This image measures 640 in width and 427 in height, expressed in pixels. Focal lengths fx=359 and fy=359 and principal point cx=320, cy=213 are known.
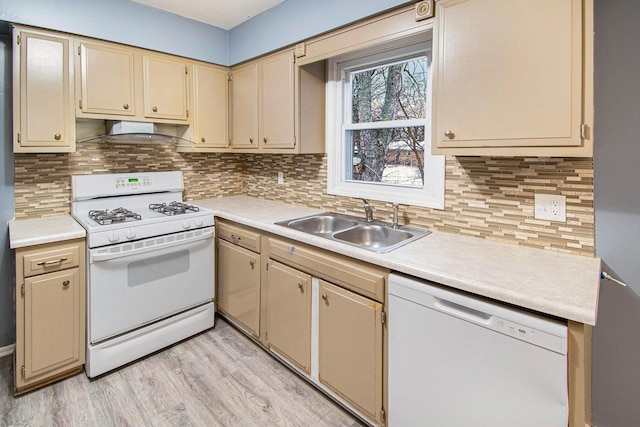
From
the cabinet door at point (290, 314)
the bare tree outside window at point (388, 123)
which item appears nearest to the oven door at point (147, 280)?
the cabinet door at point (290, 314)

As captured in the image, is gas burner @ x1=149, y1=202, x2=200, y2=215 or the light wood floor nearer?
the light wood floor

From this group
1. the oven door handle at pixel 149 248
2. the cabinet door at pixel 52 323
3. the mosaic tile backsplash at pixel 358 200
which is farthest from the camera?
the oven door handle at pixel 149 248

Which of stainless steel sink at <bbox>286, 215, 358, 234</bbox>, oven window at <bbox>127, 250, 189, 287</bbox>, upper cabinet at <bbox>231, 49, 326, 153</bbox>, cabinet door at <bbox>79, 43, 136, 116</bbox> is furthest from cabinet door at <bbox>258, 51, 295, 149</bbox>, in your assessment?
oven window at <bbox>127, 250, 189, 287</bbox>

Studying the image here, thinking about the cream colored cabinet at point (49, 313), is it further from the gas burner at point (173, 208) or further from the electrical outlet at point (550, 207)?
the electrical outlet at point (550, 207)

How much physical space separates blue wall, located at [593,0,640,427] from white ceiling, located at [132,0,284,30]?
2016 millimetres

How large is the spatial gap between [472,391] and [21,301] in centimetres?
224

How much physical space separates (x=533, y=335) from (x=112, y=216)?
7.66 ft

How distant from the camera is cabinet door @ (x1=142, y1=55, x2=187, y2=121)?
2.64 m

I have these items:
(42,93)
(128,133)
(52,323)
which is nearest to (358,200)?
(128,133)

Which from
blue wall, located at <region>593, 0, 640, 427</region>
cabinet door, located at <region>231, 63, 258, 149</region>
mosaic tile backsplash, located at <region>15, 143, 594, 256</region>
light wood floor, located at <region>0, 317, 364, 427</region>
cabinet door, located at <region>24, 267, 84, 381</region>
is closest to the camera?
blue wall, located at <region>593, 0, 640, 427</region>

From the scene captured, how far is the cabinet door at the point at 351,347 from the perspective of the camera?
5.44 ft

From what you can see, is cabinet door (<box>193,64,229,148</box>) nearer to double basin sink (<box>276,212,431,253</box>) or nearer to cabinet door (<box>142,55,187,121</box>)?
cabinet door (<box>142,55,187,121</box>)

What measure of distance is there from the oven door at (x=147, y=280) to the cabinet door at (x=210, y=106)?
0.88 meters

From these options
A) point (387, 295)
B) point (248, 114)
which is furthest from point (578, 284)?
point (248, 114)
